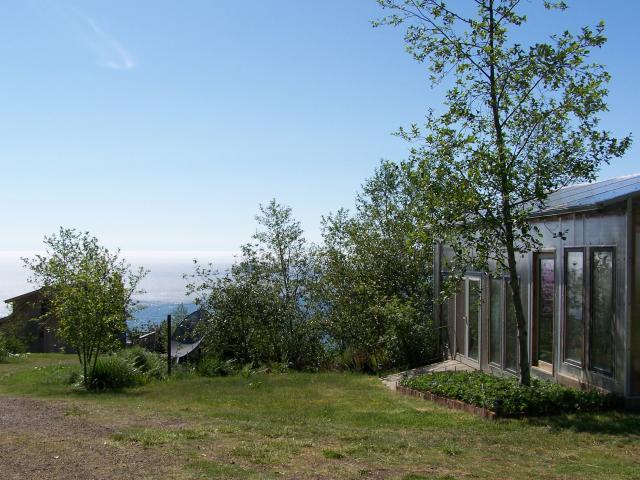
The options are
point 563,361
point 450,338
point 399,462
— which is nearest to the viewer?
point 399,462

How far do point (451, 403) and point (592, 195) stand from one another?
3860mm

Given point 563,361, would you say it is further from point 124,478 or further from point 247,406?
point 124,478

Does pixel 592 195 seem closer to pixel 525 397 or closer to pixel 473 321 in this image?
pixel 525 397

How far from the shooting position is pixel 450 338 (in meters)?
15.9

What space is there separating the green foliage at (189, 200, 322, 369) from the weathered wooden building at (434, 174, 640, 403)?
21.3 ft

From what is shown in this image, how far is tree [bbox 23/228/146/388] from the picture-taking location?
547 inches

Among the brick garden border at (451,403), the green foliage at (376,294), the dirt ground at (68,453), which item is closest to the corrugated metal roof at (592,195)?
the brick garden border at (451,403)

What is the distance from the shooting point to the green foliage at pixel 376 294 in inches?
643

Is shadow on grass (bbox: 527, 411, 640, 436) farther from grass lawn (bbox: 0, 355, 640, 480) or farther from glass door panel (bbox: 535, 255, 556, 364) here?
glass door panel (bbox: 535, 255, 556, 364)

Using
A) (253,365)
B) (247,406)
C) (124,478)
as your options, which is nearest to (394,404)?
(247,406)

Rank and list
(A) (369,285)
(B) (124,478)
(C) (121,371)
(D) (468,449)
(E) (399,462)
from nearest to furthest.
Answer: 1. (B) (124,478)
2. (E) (399,462)
3. (D) (468,449)
4. (C) (121,371)
5. (A) (369,285)

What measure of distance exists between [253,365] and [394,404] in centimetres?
780

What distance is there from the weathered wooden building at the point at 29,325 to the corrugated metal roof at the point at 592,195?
2241 cm

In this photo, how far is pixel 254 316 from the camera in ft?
61.1
